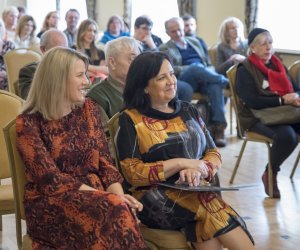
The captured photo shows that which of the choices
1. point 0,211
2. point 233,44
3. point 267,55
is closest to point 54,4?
point 233,44

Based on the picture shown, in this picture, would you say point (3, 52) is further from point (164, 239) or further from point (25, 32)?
point (164, 239)

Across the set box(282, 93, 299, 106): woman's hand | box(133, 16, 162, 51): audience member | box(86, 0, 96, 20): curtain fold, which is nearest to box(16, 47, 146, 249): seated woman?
box(282, 93, 299, 106): woman's hand

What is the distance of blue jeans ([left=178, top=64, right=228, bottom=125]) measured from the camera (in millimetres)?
6727

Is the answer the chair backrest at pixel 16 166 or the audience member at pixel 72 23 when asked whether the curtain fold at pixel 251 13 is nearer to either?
the audience member at pixel 72 23

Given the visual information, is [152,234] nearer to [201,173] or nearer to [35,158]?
[201,173]

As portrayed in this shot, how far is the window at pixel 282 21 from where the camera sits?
8.57 meters

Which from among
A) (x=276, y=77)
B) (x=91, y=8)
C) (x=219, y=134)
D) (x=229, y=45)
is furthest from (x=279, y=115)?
(x=91, y=8)

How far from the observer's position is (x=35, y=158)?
8.19ft

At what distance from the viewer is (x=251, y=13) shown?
907cm

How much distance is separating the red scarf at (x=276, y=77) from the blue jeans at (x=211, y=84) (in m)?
1.86

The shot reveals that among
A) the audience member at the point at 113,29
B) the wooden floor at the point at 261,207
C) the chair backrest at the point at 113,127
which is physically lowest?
the wooden floor at the point at 261,207

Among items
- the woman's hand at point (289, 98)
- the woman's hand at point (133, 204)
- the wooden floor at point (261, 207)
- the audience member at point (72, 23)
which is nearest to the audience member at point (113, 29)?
the audience member at point (72, 23)

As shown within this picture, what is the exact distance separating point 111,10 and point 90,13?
0.61 meters

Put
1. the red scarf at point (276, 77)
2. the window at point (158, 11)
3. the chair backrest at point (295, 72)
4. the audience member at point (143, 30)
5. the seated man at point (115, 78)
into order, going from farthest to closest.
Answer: the window at point (158, 11)
the audience member at point (143, 30)
the chair backrest at point (295, 72)
the red scarf at point (276, 77)
the seated man at point (115, 78)
